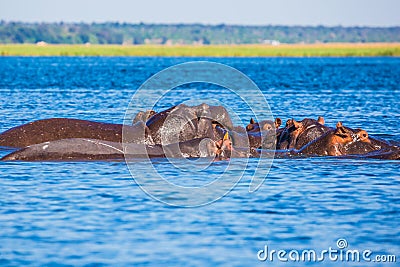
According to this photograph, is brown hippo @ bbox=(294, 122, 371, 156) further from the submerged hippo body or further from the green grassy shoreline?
the green grassy shoreline

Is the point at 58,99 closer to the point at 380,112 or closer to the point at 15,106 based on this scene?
the point at 15,106

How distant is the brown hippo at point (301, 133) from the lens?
1755 centimetres

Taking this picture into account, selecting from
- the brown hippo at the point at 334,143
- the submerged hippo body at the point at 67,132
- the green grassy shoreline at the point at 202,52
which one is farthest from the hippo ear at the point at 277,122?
the green grassy shoreline at the point at 202,52

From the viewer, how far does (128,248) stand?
10.6 meters

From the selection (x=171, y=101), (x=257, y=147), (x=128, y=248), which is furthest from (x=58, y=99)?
(x=128, y=248)

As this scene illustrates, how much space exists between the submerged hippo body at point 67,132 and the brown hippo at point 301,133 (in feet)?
8.84

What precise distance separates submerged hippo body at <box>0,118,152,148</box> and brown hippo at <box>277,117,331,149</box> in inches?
106

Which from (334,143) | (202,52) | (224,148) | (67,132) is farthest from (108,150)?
(202,52)

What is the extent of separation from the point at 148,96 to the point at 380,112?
13.1 metres

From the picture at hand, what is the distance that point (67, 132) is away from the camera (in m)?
17.1

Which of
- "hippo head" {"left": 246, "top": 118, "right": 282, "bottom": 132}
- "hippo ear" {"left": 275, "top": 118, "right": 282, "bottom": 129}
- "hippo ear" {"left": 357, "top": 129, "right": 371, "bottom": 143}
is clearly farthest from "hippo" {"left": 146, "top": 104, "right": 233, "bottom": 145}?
"hippo ear" {"left": 357, "top": 129, "right": 371, "bottom": 143}

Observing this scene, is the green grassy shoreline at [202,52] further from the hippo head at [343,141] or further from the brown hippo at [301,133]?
the hippo head at [343,141]

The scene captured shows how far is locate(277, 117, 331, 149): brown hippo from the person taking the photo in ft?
57.6

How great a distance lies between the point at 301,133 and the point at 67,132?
439cm
